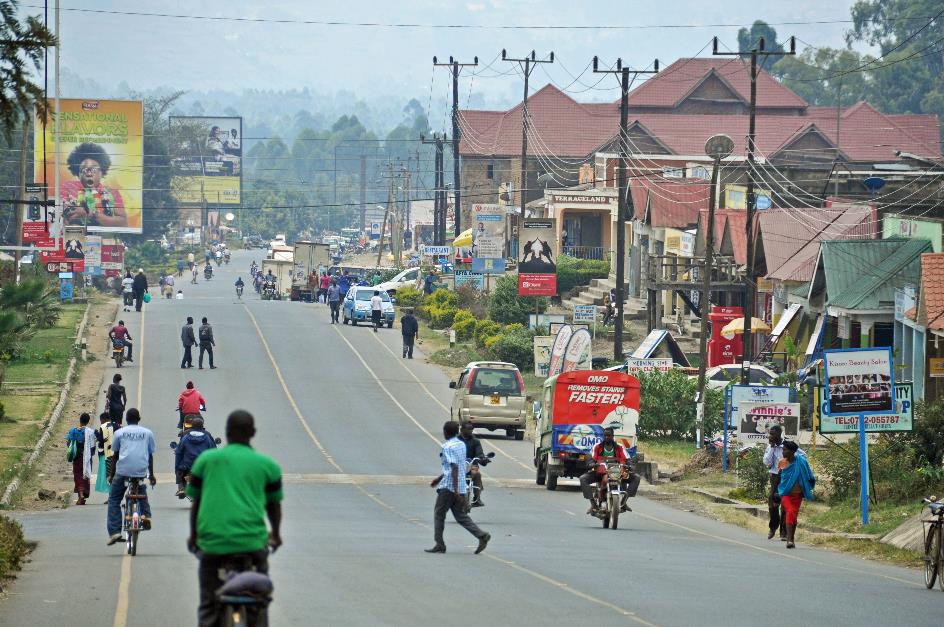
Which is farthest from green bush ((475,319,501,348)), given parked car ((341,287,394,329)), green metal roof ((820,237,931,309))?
green metal roof ((820,237,931,309))

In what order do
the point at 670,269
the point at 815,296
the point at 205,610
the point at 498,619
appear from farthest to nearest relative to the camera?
the point at 670,269
the point at 815,296
the point at 498,619
the point at 205,610

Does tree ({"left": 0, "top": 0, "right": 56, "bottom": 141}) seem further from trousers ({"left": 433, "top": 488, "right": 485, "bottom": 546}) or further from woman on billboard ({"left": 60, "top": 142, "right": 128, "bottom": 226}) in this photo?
woman on billboard ({"left": 60, "top": 142, "right": 128, "bottom": 226})

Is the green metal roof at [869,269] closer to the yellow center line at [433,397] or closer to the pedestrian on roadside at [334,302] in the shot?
the yellow center line at [433,397]

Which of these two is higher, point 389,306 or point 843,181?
point 843,181

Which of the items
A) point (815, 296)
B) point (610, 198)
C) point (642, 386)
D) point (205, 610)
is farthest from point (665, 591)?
point (610, 198)

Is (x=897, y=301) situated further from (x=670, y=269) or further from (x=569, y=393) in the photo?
(x=670, y=269)

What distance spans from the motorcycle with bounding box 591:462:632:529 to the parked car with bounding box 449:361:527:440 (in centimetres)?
1582

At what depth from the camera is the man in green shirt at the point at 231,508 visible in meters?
9.52

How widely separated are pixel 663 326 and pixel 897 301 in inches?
893

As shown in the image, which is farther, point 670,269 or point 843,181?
point 670,269

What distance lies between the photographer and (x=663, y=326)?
61938 millimetres

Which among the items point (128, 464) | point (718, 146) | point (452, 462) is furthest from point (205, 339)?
point (452, 462)

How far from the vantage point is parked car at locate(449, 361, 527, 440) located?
1538 inches

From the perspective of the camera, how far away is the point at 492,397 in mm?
39062
